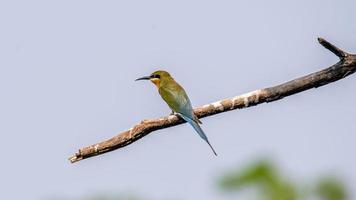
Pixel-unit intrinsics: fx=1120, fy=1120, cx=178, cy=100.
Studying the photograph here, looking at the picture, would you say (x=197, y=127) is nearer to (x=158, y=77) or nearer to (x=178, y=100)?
(x=178, y=100)

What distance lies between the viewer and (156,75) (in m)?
8.27

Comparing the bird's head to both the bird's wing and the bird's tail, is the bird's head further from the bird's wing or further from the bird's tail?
the bird's tail

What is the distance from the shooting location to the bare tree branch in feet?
20.0

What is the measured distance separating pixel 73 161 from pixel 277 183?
115 cm

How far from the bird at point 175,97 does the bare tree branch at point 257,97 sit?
0.35 m

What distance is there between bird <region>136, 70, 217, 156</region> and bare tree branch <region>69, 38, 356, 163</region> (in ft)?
1.15

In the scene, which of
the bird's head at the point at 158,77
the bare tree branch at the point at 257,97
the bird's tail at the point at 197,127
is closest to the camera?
the bare tree branch at the point at 257,97

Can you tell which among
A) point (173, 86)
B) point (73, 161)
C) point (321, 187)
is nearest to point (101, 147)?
point (73, 161)

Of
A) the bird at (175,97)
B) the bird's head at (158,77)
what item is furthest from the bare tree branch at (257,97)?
the bird's head at (158,77)

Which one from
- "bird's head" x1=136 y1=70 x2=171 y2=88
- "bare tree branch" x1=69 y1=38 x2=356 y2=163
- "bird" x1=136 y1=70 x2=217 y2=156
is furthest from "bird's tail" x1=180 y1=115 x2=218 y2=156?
"bird's head" x1=136 y1=70 x2=171 y2=88

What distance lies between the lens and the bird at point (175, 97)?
687 cm

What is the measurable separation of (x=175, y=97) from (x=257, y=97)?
4.84ft

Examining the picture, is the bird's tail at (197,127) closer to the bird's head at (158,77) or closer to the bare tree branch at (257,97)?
the bare tree branch at (257,97)

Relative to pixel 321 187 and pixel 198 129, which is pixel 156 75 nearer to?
pixel 198 129
